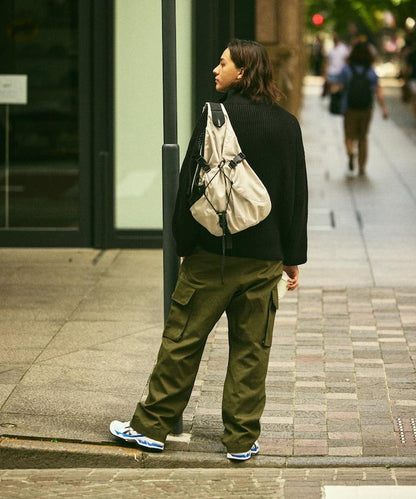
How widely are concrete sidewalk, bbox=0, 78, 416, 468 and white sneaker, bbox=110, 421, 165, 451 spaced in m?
0.06

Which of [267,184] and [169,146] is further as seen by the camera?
[169,146]

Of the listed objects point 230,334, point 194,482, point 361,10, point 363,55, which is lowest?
point 194,482

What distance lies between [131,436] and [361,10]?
117ft

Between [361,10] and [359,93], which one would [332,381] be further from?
[361,10]

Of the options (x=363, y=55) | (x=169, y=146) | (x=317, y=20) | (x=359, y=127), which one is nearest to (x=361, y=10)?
(x=317, y=20)

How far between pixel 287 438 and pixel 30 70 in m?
5.99

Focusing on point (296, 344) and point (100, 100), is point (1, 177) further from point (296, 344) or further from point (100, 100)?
point (296, 344)

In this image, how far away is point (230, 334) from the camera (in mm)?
5398

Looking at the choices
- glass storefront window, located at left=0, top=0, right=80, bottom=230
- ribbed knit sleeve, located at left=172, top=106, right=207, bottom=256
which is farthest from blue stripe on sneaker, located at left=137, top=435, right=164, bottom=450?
glass storefront window, located at left=0, top=0, right=80, bottom=230

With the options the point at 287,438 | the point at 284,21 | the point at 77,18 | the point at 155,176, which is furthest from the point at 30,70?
the point at 284,21

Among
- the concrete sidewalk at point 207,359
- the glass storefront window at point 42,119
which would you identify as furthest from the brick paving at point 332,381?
the glass storefront window at point 42,119

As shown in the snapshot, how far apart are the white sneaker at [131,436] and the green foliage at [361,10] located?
68.1ft

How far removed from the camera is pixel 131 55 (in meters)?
10.7

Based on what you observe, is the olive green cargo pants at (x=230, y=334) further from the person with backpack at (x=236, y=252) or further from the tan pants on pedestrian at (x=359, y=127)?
the tan pants on pedestrian at (x=359, y=127)
